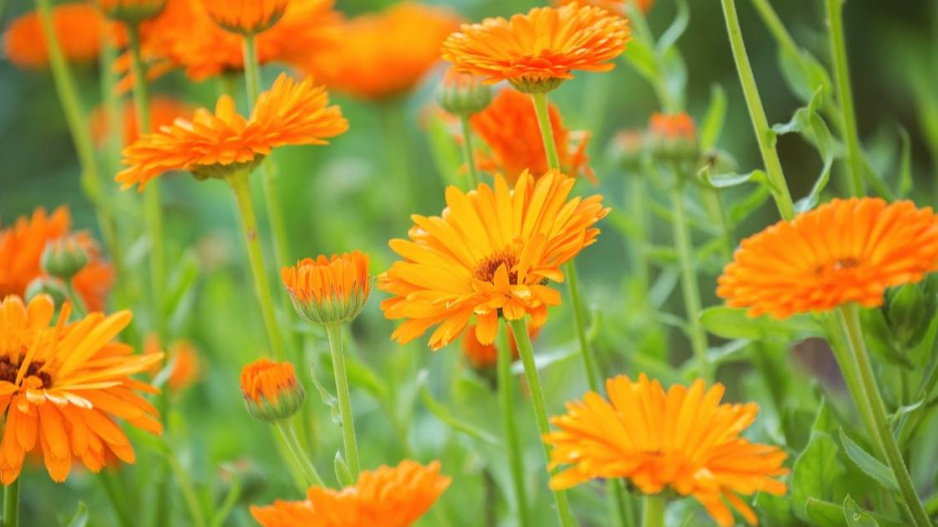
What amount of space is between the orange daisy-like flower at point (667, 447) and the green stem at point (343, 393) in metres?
0.10

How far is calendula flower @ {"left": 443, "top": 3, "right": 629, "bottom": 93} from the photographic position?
0.44 metres

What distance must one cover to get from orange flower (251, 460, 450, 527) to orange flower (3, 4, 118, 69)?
728mm

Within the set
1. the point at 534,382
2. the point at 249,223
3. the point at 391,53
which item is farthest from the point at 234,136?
the point at 391,53

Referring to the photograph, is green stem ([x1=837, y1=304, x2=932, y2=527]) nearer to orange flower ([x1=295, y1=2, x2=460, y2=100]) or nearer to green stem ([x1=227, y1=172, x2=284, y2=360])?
green stem ([x1=227, y1=172, x2=284, y2=360])

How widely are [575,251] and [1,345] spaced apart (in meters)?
0.26

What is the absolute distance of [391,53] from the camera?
3.34 feet

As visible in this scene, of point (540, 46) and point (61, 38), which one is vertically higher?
point (61, 38)

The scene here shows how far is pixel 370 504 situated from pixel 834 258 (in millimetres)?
176

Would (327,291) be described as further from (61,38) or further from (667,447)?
(61,38)

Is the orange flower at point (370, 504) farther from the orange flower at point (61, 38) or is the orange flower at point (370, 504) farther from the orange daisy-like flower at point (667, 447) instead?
the orange flower at point (61, 38)

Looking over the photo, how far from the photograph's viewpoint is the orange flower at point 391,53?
1.00m

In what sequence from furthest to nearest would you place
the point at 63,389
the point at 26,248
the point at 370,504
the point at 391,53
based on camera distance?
the point at 391,53
the point at 26,248
the point at 63,389
the point at 370,504

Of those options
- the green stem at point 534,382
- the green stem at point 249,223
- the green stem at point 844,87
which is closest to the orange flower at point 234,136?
the green stem at point 249,223

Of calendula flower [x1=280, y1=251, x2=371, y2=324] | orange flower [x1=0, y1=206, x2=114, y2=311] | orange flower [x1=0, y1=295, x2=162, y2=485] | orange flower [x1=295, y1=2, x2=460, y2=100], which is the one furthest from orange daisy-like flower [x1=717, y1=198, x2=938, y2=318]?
orange flower [x1=295, y1=2, x2=460, y2=100]
